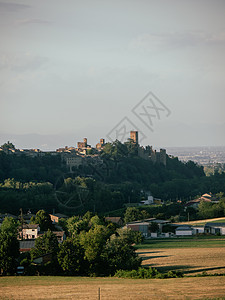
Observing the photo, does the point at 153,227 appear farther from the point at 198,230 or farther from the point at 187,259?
the point at 187,259

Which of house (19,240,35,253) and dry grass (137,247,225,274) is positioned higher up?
house (19,240,35,253)

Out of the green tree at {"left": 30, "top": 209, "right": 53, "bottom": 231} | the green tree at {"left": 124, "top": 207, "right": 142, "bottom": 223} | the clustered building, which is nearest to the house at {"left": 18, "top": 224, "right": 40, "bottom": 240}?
the green tree at {"left": 30, "top": 209, "right": 53, "bottom": 231}

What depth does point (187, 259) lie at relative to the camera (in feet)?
85.6

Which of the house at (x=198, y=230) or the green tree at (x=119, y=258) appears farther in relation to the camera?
the house at (x=198, y=230)

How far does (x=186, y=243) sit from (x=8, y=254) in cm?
1446

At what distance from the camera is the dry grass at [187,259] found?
23438 millimetres

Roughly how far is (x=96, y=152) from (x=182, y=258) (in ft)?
242

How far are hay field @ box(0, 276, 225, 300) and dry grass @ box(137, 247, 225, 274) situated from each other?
3236 mm

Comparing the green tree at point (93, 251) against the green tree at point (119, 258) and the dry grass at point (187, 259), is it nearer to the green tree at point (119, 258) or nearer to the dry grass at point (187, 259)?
the green tree at point (119, 258)

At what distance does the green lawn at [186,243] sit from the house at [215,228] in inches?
110

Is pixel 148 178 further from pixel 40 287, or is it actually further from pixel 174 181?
pixel 40 287

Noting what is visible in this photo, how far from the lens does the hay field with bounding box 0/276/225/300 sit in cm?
1688

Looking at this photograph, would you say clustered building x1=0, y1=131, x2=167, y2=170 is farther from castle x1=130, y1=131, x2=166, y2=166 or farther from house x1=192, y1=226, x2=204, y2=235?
house x1=192, y1=226, x2=204, y2=235

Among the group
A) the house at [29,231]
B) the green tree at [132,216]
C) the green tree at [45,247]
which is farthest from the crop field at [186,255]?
the green tree at [132,216]
